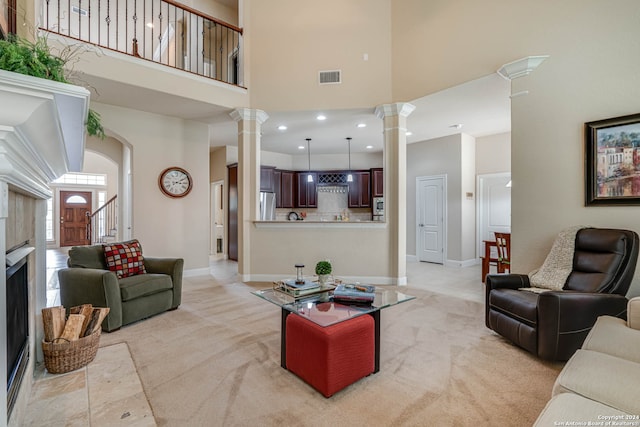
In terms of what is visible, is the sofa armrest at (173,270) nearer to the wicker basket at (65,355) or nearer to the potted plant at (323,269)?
the wicker basket at (65,355)

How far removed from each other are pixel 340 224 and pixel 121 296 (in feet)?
9.94

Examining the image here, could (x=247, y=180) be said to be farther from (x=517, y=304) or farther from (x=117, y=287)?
(x=517, y=304)

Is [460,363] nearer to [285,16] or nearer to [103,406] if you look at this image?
[103,406]

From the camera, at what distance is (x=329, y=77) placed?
15.8 ft

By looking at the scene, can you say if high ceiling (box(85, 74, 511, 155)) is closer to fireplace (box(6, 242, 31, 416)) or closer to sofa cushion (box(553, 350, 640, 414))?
fireplace (box(6, 242, 31, 416))

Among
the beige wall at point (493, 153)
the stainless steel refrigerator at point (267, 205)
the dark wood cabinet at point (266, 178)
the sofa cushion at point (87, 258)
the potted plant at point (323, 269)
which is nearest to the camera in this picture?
the potted plant at point (323, 269)

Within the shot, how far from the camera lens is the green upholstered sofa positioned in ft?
9.35

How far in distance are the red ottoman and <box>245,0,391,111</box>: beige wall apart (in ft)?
12.1

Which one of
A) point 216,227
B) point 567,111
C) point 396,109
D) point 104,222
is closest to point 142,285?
point 396,109

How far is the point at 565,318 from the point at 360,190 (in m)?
5.89

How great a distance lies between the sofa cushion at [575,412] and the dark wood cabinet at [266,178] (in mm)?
6707

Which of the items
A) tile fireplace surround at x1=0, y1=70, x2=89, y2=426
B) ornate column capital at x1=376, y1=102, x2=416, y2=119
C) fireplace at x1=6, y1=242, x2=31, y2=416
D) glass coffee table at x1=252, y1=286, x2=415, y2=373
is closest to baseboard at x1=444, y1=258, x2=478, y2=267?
ornate column capital at x1=376, y1=102, x2=416, y2=119

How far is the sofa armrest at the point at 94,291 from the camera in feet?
9.28

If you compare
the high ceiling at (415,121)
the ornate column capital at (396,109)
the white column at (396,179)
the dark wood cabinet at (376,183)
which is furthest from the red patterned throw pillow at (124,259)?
the dark wood cabinet at (376,183)
